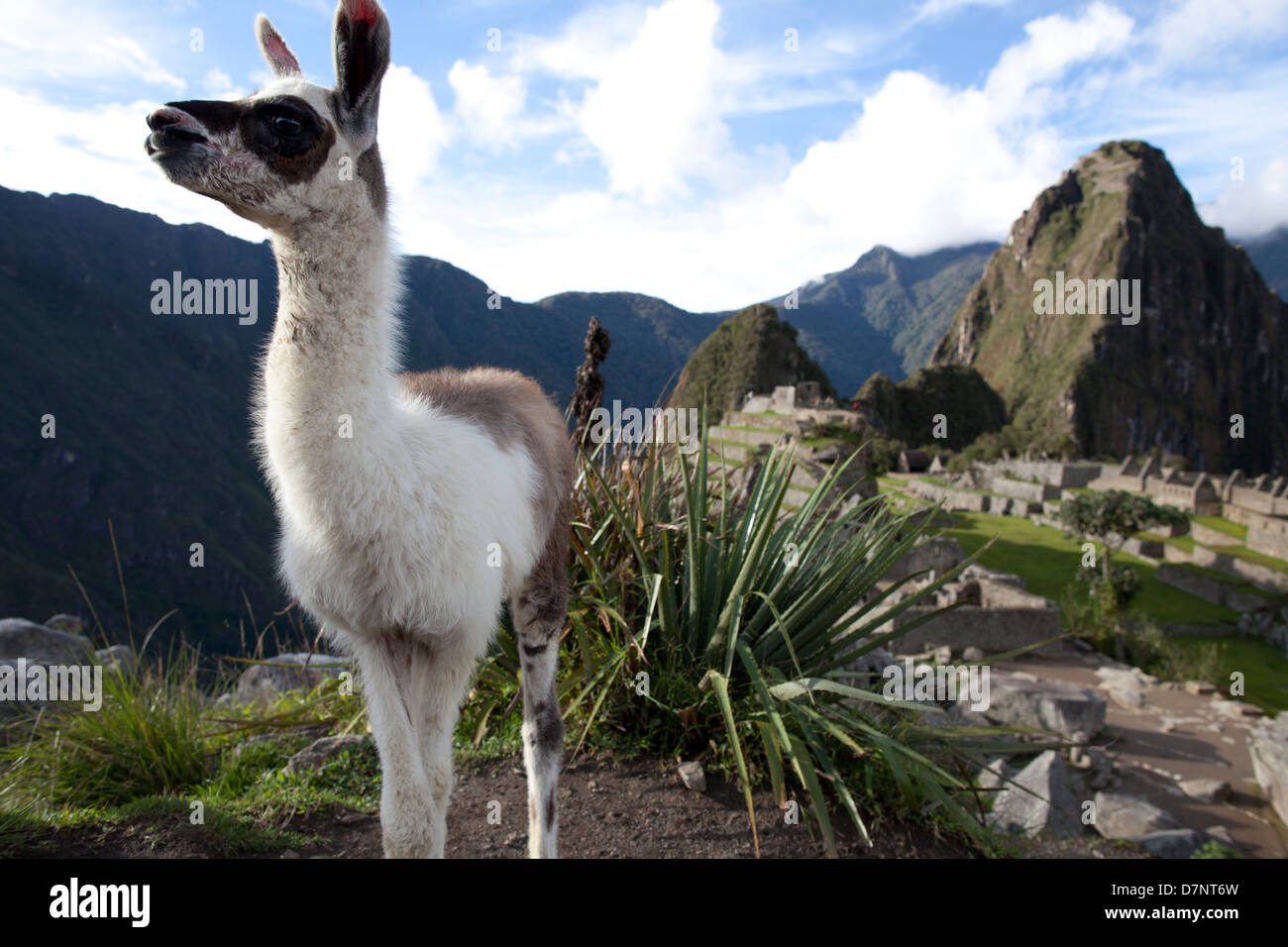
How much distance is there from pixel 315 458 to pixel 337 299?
1.43ft

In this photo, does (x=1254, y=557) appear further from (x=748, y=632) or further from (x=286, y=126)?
(x=286, y=126)

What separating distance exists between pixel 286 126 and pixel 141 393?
72149 mm

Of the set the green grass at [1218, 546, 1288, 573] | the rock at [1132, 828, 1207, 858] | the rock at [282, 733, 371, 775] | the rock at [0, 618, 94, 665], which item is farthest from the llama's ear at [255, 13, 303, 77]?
A: the green grass at [1218, 546, 1288, 573]

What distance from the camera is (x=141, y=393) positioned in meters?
60.8

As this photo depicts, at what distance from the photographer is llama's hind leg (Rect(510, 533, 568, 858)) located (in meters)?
2.65

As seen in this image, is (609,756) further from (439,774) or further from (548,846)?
(439,774)

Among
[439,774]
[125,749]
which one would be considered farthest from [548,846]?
[125,749]

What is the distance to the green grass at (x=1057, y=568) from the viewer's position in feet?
102

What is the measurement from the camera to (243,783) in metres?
3.58

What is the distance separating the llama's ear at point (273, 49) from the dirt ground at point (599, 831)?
9.22ft

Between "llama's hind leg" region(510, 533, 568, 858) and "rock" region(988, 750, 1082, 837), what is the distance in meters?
4.65

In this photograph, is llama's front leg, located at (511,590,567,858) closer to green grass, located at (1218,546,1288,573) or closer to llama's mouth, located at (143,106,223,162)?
llama's mouth, located at (143,106,223,162)

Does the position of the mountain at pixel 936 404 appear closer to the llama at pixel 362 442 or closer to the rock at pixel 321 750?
the rock at pixel 321 750
